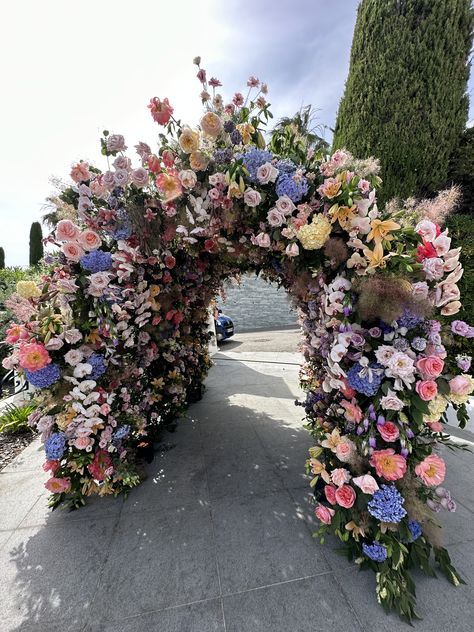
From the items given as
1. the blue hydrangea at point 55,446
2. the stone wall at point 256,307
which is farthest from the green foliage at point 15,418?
the stone wall at point 256,307

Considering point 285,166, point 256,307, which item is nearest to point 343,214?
point 285,166

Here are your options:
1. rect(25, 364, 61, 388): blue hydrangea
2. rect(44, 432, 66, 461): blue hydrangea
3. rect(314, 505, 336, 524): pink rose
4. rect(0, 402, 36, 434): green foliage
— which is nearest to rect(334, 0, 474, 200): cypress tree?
rect(314, 505, 336, 524): pink rose

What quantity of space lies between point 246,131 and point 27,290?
2.01 meters

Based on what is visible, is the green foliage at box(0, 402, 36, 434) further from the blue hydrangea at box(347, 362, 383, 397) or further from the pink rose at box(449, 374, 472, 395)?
the pink rose at box(449, 374, 472, 395)

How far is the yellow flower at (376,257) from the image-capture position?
1.74 metres

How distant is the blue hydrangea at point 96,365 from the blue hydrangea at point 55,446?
508mm

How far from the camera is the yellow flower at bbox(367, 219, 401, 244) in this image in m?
1.74

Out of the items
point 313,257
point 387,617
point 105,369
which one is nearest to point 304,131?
point 313,257

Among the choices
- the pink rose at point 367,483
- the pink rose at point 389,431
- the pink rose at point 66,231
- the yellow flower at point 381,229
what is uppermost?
the pink rose at point 66,231

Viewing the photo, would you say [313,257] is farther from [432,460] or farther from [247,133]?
[432,460]

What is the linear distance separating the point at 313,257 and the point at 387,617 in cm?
208

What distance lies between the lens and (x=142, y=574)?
1944 mm

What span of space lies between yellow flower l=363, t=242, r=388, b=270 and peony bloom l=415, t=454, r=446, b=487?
1163 millimetres

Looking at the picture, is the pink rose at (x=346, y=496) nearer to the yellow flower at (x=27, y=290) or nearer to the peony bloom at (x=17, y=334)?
the peony bloom at (x=17, y=334)
